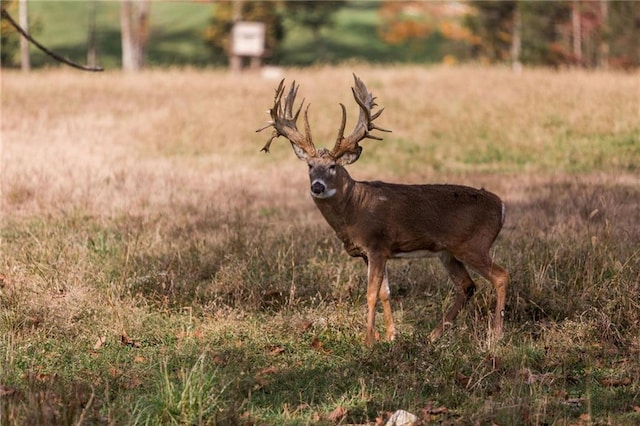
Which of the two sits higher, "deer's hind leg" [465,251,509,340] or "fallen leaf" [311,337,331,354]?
"deer's hind leg" [465,251,509,340]

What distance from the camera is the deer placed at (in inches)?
314

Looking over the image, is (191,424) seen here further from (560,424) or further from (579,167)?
(579,167)

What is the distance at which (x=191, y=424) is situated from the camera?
5.83 metres

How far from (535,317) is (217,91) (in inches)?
684

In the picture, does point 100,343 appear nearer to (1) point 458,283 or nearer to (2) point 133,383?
(2) point 133,383

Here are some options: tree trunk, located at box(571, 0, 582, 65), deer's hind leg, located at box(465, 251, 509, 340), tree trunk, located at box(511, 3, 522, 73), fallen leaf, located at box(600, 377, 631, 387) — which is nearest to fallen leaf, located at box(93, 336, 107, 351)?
deer's hind leg, located at box(465, 251, 509, 340)

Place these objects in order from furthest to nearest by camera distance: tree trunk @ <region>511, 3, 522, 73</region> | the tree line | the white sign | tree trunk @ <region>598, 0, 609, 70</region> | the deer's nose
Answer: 1. tree trunk @ <region>511, 3, 522, 73</region>
2. the white sign
3. the tree line
4. tree trunk @ <region>598, 0, 609, 70</region>
5. the deer's nose

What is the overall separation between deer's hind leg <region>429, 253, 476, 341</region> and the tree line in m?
27.5

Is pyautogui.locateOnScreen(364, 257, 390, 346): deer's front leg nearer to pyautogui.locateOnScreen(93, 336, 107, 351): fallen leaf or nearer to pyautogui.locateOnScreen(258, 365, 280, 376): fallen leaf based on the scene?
pyautogui.locateOnScreen(258, 365, 280, 376): fallen leaf

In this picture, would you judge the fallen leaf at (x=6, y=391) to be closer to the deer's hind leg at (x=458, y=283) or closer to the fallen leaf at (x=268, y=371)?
the fallen leaf at (x=268, y=371)

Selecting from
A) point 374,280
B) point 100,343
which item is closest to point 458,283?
point 374,280

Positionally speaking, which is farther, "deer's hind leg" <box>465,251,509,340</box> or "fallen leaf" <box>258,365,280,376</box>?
"deer's hind leg" <box>465,251,509,340</box>

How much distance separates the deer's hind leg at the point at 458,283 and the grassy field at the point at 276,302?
99 millimetres

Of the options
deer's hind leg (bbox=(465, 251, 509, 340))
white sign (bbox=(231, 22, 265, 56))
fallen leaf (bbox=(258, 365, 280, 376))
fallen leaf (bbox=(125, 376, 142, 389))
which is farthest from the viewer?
white sign (bbox=(231, 22, 265, 56))
